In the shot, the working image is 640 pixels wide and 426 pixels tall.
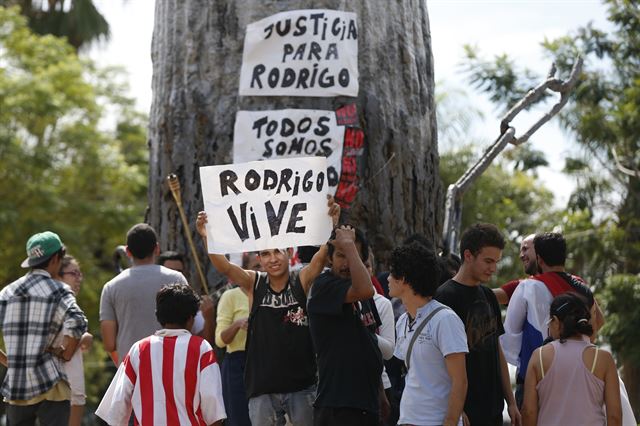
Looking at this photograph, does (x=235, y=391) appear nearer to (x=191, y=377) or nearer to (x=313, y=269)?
(x=313, y=269)

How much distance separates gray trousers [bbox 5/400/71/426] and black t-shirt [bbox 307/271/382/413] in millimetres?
2222

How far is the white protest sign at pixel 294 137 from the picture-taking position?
33.3 ft

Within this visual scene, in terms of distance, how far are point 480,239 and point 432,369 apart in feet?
3.00

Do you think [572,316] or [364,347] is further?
[364,347]

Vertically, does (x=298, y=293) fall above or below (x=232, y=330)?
above

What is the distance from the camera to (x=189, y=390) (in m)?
6.68

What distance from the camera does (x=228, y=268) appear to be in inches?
296

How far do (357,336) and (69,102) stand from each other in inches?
1058

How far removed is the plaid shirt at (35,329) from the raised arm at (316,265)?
1.78 meters

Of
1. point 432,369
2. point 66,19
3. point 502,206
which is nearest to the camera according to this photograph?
point 432,369

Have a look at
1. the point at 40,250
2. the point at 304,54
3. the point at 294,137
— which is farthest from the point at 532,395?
the point at 304,54

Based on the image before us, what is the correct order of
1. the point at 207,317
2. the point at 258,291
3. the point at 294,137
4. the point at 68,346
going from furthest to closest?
the point at 294,137 → the point at 207,317 → the point at 68,346 → the point at 258,291

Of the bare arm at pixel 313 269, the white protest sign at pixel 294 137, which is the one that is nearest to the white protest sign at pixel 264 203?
the bare arm at pixel 313 269

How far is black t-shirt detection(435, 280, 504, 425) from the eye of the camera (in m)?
6.90
